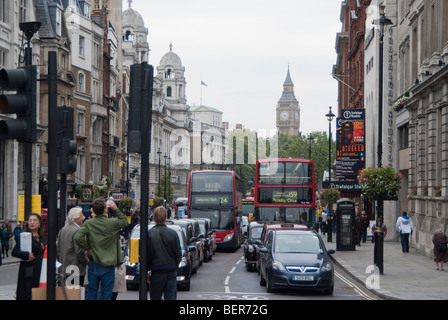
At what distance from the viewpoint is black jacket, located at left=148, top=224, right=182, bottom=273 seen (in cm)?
1151

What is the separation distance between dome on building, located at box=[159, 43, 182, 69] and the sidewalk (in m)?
141

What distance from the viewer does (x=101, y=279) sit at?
1176cm

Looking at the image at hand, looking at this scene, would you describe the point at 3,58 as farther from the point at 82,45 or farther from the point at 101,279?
the point at 101,279

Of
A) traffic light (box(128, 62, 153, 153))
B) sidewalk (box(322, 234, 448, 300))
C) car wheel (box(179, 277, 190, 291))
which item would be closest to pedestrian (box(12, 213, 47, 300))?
traffic light (box(128, 62, 153, 153))

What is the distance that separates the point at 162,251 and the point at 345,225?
25.7 metres

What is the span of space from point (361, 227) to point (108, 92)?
31.5 metres

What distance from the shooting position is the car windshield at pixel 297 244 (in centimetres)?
2028

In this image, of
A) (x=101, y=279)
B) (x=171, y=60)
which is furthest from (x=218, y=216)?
(x=171, y=60)

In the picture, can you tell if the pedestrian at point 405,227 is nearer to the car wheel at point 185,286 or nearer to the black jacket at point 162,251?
the car wheel at point 185,286

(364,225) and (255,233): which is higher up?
(255,233)

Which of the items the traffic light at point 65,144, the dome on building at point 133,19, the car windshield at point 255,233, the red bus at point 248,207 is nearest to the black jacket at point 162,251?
the traffic light at point 65,144

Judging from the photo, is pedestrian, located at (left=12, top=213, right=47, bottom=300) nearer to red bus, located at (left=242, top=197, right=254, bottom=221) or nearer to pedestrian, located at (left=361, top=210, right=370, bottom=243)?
pedestrian, located at (left=361, top=210, right=370, bottom=243)

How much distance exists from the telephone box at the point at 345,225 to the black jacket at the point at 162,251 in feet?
81.8
